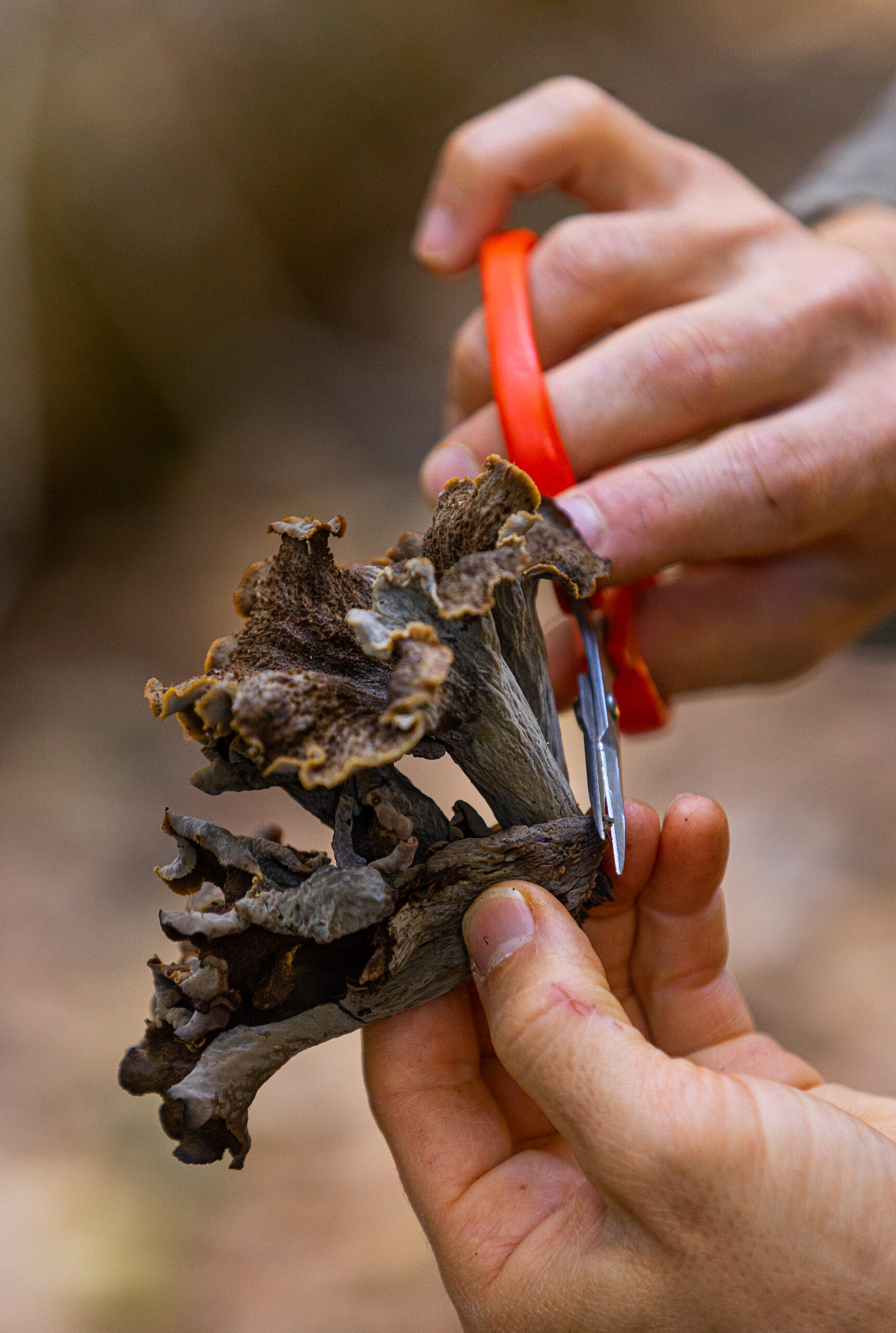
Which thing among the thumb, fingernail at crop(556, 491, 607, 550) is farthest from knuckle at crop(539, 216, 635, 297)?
the thumb

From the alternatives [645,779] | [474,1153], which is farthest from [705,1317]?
[645,779]

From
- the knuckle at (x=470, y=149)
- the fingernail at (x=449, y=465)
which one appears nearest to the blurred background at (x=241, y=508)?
the fingernail at (x=449, y=465)

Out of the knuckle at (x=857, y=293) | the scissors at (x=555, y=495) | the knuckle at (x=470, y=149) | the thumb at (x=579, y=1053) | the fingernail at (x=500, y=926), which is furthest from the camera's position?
the knuckle at (x=470, y=149)

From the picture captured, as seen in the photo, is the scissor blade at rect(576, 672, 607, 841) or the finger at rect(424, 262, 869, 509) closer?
the scissor blade at rect(576, 672, 607, 841)

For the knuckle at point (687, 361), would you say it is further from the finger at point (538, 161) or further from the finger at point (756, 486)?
the finger at point (538, 161)

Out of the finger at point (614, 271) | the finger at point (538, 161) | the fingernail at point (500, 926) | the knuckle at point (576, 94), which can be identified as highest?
the knuckle at point (576, 94)

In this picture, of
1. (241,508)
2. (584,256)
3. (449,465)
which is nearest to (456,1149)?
(449,465)

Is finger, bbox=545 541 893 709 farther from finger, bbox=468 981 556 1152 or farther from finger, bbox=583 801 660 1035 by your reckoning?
finger, bbox=468 981 556 1152

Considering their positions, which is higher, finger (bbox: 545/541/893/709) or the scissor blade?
finger (bbox: 545/541/893/709)

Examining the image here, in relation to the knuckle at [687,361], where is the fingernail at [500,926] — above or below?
below
